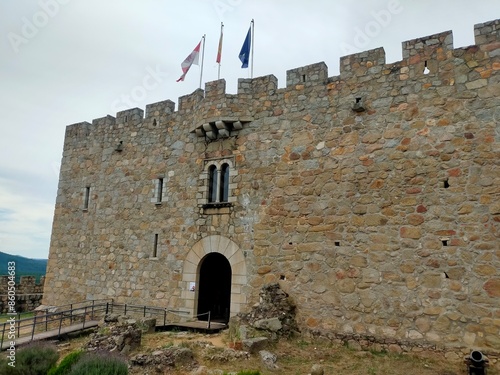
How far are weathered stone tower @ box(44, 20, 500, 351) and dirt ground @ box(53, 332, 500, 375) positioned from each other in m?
0.43

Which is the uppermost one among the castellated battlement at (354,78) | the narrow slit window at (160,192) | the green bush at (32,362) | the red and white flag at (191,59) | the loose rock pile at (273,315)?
the red and white flag at (191,59)

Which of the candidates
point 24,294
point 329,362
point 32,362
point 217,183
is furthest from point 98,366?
point 24,294

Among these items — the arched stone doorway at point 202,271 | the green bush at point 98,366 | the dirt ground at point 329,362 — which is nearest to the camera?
the green bush at point 98,366

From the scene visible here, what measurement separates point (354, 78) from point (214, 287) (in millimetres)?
7998

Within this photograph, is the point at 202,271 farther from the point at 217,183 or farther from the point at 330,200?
the point at 330,200

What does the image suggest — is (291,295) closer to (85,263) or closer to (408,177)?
(408,177)

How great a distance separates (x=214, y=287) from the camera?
1360cm

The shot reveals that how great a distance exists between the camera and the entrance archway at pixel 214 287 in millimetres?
12352

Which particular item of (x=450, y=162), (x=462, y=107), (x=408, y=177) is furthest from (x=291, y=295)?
(x=462, y=107)

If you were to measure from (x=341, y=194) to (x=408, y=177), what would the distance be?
62.2 inches

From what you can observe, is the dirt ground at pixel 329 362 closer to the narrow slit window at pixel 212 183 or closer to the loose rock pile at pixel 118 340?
the loose rock pile at pixel 118 340

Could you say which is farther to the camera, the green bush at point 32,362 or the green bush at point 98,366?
the green bush at point 32,362

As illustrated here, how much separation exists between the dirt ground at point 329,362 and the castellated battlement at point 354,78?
5748 mm

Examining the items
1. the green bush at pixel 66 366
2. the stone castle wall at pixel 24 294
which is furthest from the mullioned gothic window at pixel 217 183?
the stone castle wall at pixel 24 294
